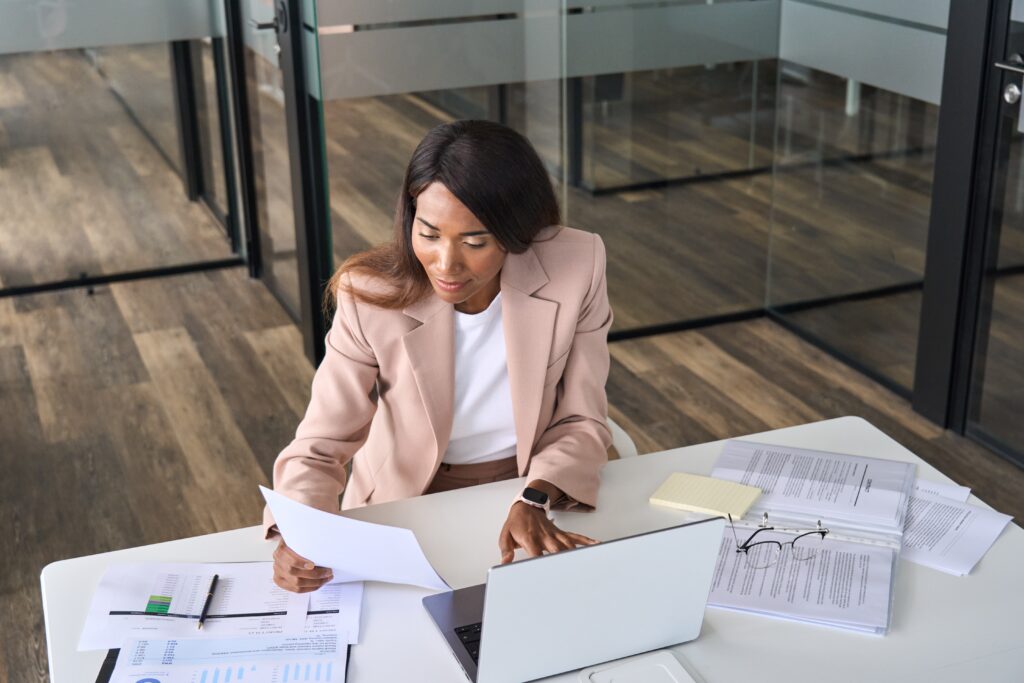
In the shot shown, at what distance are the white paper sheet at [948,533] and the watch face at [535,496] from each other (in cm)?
54

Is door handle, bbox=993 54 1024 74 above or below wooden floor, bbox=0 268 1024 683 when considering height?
above

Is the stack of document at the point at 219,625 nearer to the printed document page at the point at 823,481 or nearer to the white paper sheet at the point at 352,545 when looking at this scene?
the white paper sheet at the point at 352,545

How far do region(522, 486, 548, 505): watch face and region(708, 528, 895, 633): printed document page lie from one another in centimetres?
28

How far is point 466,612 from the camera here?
1680mm

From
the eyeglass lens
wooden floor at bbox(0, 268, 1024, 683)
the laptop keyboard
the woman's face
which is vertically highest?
the woman's face

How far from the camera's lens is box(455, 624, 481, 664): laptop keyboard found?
159cm

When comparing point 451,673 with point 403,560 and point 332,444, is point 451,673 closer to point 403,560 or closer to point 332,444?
point 403,560

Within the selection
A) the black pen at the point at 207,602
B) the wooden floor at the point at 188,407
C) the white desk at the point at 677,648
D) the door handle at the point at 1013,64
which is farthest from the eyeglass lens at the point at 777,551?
the door handle at the point at 1013,64

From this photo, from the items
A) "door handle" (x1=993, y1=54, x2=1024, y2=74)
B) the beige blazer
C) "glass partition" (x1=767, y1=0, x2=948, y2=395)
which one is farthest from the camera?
"glass partition" (x1=767, y1=0, x2=948, y2=395)

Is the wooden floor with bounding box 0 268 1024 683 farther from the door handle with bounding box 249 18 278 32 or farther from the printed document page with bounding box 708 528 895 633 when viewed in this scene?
the printed document page with bounding box 708 528 895 633

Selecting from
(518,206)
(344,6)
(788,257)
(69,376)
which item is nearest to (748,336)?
(788,257)

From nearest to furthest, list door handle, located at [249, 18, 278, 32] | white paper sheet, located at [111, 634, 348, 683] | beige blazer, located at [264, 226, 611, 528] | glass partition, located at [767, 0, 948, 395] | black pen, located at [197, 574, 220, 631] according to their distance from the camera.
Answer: white paper sheet, located at [111, 634, 348, 683] < black pen, located at [197, 574, 220, 631] < beige blazer, located at [264, 226, 611, 528] < glass partition, located at [767, 0, 948, 395] < door handle, located at [249, 18, 278, 32]

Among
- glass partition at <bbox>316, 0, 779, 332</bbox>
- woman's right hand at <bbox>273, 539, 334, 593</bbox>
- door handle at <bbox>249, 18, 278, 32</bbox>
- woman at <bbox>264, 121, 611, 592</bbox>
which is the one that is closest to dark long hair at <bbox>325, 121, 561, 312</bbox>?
woman at <bbox>264, 121, 611, 592</bbox>

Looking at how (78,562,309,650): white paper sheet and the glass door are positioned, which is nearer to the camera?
(78,562,309,650): white paper sheet
